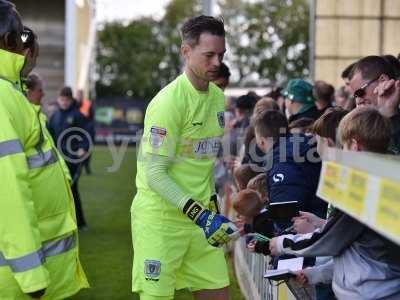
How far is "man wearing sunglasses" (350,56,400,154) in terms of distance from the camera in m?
4.44

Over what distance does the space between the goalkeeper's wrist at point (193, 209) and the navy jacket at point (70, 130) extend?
22.9ft

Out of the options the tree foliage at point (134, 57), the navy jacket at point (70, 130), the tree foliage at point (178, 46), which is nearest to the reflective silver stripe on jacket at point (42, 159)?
the navy jacket at point (70, 130)

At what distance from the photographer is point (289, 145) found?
4.72 metres

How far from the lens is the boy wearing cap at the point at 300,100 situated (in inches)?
295

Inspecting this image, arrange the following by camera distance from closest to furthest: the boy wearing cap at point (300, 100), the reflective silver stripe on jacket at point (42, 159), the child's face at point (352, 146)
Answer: the child's face at point (352, 146)
the reflective silver stripe on jacket at point (42, 159)
the boy wearing cap at point (300, 100)

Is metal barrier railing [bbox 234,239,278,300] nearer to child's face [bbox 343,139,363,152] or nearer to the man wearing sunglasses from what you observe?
the man wearing sunglasses

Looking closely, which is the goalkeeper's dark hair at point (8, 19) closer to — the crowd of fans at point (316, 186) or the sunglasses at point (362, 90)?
the crowd of fans at point (316, 186)

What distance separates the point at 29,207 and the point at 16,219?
8 centimetres

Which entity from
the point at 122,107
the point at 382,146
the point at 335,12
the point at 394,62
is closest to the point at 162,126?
the point at 382,146

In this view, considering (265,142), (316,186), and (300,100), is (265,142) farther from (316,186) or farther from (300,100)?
(300,100)

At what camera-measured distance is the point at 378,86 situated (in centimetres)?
450

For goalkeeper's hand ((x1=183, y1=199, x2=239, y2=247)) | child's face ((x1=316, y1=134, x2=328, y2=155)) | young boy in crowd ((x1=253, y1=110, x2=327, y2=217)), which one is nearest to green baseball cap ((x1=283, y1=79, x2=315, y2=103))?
young boy in crowd ((x1=253, y1=110, x2=327, y2=217))

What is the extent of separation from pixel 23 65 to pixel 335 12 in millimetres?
13587

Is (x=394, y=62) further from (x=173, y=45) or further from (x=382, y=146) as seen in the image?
(x=173, y=45)
